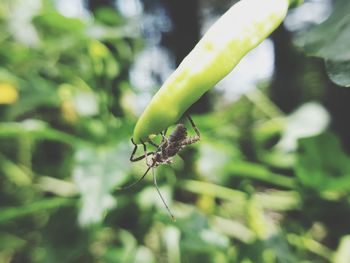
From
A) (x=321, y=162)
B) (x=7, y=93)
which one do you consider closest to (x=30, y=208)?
(x=7, y=93)

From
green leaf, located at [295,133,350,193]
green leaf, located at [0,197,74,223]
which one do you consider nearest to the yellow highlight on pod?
green leaf, located at [0,197,74,223]

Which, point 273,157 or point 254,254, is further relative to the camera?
point 273,157

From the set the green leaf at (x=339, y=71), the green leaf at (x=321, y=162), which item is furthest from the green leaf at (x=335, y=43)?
the green leaf at (x=321, y=162)

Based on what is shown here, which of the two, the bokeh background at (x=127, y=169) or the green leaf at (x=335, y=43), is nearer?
the green leaf at (x=335, y=43)

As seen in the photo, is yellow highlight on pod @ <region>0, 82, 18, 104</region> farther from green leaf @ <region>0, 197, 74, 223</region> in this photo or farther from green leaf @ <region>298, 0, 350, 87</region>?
green leaf @ <region>298, 0, 350, 87</region>

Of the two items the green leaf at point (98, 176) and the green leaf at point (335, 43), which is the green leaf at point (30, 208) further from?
the green leaf at point (335, 43)

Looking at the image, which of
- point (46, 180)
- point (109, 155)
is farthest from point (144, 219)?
point (46, 180)

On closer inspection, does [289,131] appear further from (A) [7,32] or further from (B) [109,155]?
(A) [7,32]
